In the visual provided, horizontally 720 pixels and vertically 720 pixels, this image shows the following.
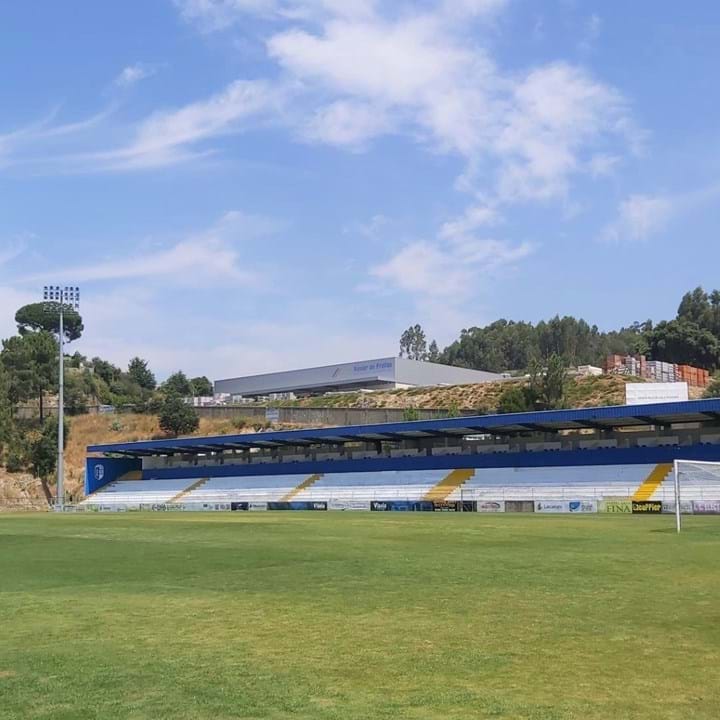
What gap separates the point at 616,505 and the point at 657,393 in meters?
27.1

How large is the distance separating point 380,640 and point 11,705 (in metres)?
4.51

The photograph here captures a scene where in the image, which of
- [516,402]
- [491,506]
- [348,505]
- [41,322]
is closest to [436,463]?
[348,505]

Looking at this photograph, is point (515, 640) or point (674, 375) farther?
point (674, 375)

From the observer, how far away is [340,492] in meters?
68.9

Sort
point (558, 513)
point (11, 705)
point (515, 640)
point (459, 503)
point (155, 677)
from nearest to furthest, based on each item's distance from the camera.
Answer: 1. point (11, 705)
2. point (155, 677)
3. point (515, 640)
4. point (558, 513)
5. point (459, 503)

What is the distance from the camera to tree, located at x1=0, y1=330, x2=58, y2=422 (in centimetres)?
10506

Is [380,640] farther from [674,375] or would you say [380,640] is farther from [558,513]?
[674,375]

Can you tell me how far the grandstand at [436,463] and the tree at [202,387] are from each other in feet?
215

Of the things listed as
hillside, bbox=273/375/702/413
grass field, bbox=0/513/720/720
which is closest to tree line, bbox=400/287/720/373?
hillside, bbox=273/375/702/413

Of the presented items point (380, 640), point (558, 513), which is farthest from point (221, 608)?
point (558, 513)

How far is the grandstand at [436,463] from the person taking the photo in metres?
57.0

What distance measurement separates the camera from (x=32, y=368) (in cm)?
10569

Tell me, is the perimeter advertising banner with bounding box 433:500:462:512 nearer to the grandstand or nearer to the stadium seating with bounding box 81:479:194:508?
the grandstand

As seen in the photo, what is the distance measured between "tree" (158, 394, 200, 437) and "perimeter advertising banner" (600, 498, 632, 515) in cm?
6638
